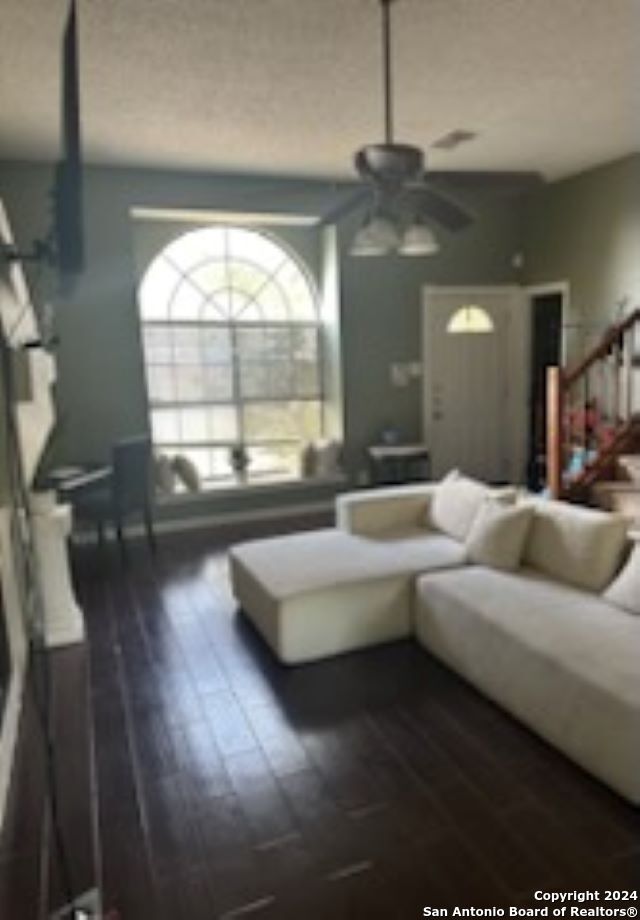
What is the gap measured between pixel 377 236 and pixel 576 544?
1754 mm

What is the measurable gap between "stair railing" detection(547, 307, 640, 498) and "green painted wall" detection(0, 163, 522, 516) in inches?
72.1

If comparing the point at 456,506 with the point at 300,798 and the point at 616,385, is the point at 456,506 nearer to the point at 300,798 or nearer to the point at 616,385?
the point at 300,798

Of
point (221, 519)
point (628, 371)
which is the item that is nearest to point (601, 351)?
point (628, 371)

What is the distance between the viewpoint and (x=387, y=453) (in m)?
6.01

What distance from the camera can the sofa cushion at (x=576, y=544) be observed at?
290 cm

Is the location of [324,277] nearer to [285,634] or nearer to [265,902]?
[285,634]

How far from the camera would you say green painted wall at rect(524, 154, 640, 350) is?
524cm

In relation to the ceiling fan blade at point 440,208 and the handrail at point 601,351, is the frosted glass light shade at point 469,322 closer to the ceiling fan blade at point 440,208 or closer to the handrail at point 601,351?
the handrail at point 601,351

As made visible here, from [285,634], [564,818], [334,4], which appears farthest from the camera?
[285,634]

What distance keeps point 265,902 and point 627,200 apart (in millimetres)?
5642

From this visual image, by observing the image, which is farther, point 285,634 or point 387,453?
point 387,453

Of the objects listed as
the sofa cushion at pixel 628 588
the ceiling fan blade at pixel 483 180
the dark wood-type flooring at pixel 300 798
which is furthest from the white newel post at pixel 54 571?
the sofa cushion at pixel 628 588

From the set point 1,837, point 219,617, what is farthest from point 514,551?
point 1,837

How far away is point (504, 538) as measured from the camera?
128 inches
